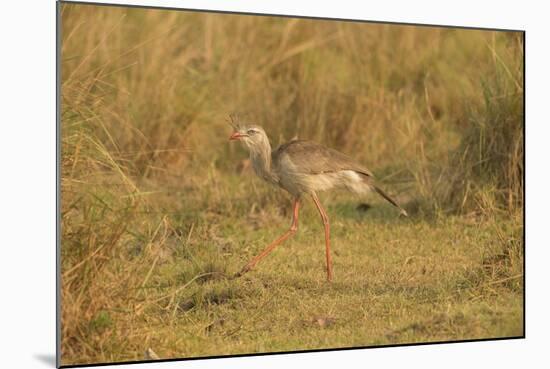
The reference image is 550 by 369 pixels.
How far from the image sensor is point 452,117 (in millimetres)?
7855

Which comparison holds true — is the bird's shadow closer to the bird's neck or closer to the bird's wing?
the bird's wing

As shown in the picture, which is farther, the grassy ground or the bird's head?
the bird's head

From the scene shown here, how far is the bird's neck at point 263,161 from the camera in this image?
5969 mm

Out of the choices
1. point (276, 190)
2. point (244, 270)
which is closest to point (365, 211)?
point (276, 190)

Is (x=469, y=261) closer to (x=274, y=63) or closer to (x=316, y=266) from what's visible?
(x=316, y=266)

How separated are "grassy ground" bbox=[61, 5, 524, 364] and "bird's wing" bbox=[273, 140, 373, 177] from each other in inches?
21.5

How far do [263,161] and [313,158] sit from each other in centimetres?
29

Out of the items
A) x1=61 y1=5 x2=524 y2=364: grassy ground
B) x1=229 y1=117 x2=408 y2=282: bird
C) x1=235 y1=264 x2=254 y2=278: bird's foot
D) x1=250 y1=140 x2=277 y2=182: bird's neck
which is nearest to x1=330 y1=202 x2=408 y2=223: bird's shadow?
x1=61 y1=5 x2=524 y2=364: grassy ground

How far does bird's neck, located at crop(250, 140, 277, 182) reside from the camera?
19.6 feet

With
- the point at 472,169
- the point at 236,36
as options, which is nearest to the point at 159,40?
the point at 236,36

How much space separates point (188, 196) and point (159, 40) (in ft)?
5.23

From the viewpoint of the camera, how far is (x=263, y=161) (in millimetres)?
5973

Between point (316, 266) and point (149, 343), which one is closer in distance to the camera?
point (149, 343)

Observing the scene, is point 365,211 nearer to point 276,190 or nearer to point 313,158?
point 276,190
